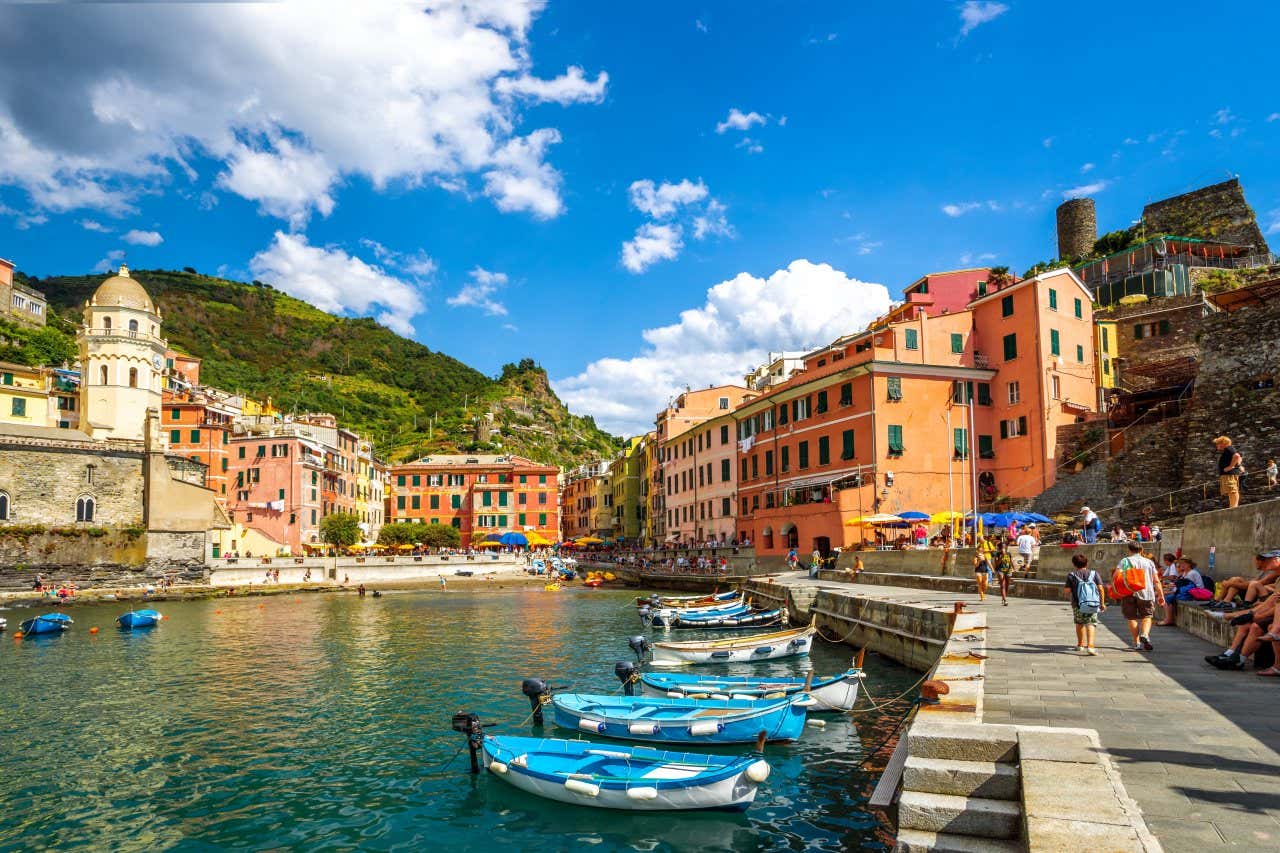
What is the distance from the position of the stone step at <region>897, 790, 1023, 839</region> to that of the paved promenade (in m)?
0.97

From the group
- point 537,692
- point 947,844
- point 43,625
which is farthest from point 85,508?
point 947,844

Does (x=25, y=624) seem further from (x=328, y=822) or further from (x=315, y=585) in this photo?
(x=328, y=822)

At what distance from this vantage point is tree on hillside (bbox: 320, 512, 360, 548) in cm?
7181

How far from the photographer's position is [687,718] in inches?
600

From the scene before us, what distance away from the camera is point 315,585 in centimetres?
6284

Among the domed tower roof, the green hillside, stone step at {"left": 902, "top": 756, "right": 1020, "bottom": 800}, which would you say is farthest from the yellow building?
stone step at {"left": 902, "top": 756, "right": 1020, "bottom": 800}

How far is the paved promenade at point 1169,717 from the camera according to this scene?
590 centimetres

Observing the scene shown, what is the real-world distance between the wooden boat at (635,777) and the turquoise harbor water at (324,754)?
Answer: 27cm

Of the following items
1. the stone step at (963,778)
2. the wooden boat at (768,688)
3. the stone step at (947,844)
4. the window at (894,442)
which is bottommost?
the wooden boat at (768,688)

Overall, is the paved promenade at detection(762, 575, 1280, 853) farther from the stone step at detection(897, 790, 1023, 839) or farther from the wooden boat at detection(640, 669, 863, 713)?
the wooden boat at detection(640, 669, 863, 713)

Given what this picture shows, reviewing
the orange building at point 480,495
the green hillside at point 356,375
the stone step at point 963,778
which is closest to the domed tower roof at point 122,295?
the orange building at point 480,495

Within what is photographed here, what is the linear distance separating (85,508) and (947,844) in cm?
6676

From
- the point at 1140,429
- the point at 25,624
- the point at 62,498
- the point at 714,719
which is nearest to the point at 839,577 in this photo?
the point at 1140,429

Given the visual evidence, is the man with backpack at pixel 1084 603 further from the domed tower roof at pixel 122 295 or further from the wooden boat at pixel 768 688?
the domed tower roof at pixel 122 295
